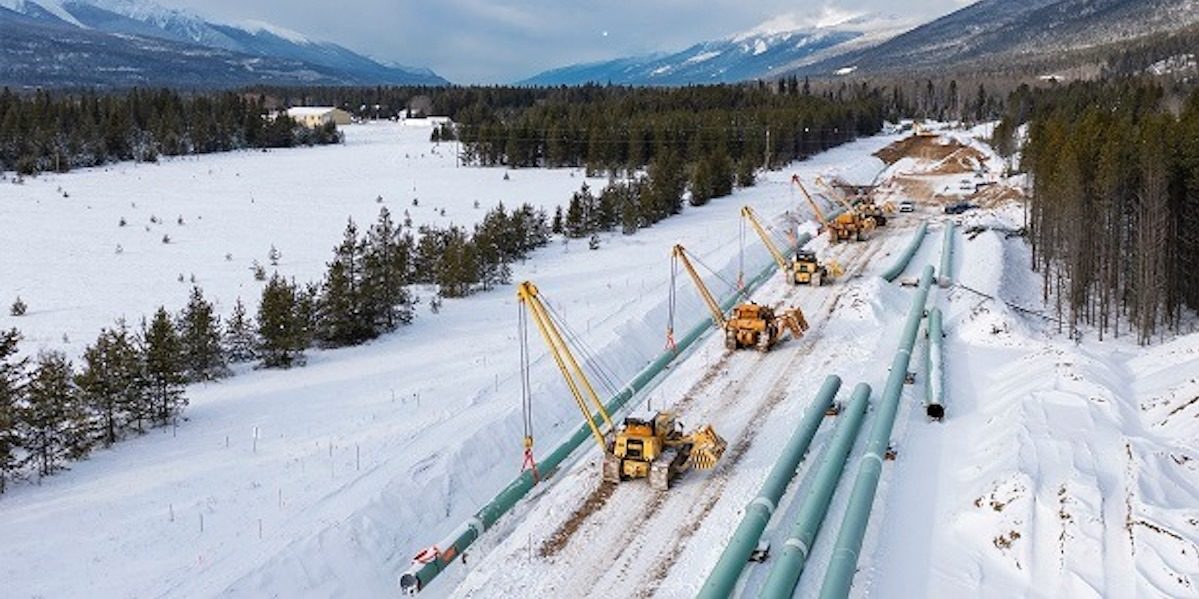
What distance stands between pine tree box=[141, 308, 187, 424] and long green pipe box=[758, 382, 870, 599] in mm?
15681

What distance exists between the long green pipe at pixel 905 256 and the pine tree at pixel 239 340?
28325 millimetres

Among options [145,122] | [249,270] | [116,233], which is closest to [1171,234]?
[249,270]

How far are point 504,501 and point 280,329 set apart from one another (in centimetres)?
1234

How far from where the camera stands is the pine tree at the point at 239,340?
2909 cm

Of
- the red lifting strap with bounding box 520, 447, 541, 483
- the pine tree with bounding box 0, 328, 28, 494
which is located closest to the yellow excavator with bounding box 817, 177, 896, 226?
the red lifting strap with bounding box 520, 447, 541, 483

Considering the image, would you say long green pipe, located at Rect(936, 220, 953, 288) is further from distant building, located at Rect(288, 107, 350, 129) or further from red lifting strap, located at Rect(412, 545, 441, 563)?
distant building, located at Rect(288, 107, 350, 129)

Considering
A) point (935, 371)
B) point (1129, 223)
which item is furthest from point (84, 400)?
point (1129, 223)

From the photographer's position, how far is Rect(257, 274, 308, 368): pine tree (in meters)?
28.2

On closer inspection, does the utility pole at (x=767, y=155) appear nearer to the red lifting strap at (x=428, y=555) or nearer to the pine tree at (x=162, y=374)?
the pine tree at (x=162, y=374)

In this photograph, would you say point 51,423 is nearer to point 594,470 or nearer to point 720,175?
point 594,470

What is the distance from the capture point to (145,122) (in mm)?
114188

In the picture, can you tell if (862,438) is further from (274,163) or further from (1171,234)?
(274,163)

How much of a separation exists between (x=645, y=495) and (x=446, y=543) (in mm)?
5070

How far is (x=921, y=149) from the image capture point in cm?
12144
